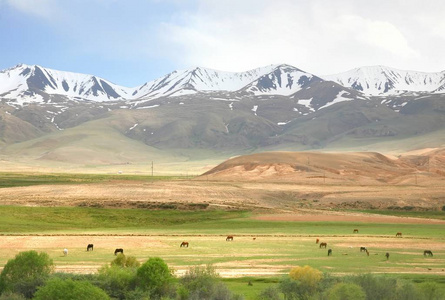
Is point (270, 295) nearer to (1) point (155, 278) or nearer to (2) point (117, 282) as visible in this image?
(1) point (155, 278)

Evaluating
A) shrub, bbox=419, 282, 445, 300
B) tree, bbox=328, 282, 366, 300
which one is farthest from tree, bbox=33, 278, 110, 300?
shrub, bbox=419, 282, 445, 300

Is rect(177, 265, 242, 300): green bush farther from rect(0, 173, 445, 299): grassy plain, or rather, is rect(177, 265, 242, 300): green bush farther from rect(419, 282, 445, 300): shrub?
rect(419, 282, 445, 300): shrub

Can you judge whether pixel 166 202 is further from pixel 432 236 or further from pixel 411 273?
pixel 411 273

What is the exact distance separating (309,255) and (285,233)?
69.7 feet

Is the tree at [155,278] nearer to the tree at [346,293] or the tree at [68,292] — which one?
the tree at [68,292]

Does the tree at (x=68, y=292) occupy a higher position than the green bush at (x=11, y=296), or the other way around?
the tree at (x=68, y=292)

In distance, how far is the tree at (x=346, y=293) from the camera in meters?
26.0

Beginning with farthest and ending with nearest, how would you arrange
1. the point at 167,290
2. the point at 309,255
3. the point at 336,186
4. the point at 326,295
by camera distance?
1. the point at 336,186
2. the point at 309,255
3. the point at 167,290
4. the point at 326,295

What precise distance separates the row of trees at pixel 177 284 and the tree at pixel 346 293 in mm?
684

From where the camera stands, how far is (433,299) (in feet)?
90.2

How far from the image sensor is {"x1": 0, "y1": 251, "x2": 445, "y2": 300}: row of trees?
28266 millimetres

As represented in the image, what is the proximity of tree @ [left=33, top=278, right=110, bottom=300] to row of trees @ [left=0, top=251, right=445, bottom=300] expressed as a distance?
5.90ft

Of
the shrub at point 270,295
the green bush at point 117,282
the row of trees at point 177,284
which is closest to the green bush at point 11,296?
the row of trees at point 177,284

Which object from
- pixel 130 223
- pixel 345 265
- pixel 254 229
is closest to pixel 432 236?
pixel 254 229
